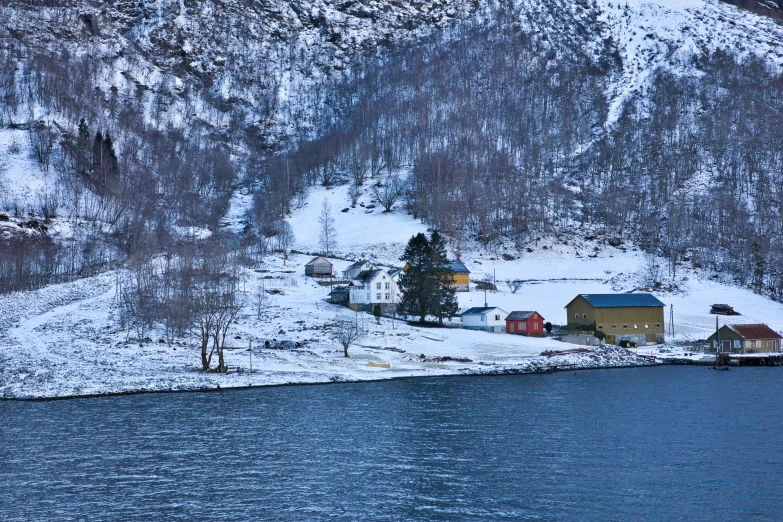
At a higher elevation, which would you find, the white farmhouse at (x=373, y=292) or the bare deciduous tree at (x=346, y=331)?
the white farmhouse at (x=373, y=292)

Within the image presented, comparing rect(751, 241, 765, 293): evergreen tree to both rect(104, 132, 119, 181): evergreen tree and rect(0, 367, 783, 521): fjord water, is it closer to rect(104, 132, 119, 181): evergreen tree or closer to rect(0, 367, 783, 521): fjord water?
rect(0, 367, 783, 521): fjord water

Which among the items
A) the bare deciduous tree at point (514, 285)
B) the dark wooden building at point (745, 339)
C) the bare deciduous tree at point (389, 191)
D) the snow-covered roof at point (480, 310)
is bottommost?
the dark wooden building at point (745, 339)

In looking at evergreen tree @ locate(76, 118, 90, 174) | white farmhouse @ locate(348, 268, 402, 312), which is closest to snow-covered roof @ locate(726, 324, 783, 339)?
white farmhouse @ locate(348, 268, 402, 312)

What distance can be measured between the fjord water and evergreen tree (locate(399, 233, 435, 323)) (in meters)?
31.7

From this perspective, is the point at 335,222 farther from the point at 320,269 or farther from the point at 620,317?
the point at 620,317

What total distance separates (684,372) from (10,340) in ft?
198

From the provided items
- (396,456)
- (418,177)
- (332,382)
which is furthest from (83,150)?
(396,456)

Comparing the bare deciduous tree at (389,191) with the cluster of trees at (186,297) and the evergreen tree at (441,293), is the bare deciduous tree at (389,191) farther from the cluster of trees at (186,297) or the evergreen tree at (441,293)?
the evergreen tree at (441,293)

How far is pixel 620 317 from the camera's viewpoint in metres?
82.6

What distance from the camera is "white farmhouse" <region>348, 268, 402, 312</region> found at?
88.4 metres

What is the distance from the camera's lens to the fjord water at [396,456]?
82.5ft

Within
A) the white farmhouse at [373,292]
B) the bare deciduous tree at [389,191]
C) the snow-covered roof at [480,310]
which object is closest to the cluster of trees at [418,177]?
the bare deciduous tree at [389,191]

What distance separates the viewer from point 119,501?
25672 mm

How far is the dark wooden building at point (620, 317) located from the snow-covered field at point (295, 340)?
5812 mm
